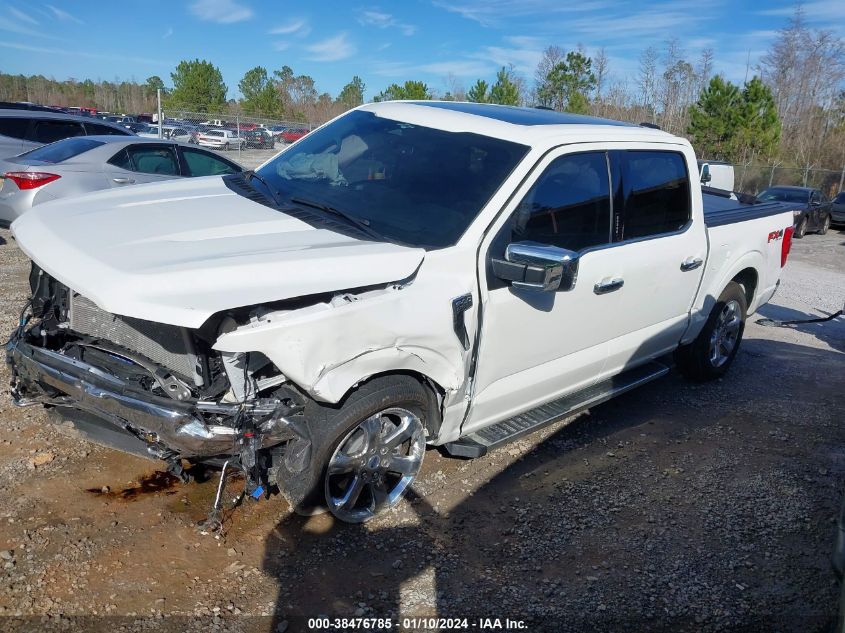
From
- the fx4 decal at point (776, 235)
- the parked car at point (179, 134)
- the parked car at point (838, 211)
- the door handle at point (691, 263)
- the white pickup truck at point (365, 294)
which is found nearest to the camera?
the white pickup truck at point (365, 294)

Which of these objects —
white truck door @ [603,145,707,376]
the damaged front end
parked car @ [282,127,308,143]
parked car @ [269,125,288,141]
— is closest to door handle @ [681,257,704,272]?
white truck door @ [603,145,707,376]

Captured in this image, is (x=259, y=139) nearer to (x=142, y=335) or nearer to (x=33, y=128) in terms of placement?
(x=33, y=128)

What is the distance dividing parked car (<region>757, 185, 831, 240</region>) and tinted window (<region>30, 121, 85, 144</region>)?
1701cm

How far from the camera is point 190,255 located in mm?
2916

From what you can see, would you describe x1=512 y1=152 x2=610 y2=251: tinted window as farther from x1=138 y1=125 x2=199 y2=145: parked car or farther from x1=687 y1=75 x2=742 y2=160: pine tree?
x1=687 y1=75 x2=742 y2=160: pine tree

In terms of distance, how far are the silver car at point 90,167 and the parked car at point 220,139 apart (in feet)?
43.8

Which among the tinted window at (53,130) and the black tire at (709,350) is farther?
the tinted window at (53,130)

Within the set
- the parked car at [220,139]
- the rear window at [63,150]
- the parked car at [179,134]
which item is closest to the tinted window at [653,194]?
the rear window at [63,150]

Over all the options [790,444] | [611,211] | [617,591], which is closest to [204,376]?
[617,591]

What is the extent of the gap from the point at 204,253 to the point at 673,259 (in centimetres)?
314

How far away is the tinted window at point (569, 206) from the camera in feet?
12.1

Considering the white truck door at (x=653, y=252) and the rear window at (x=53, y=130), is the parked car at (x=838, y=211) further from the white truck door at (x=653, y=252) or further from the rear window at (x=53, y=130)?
the rear window at (x=53, y=130)

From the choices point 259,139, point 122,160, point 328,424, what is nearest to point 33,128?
point 122,160

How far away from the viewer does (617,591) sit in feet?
10.6
